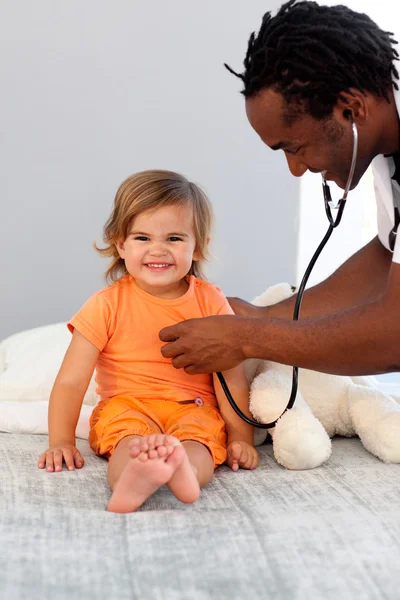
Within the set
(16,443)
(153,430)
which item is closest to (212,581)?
(153,430)

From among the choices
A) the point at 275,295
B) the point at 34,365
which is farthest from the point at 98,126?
the point at 275,295

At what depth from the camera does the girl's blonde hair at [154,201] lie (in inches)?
66.9

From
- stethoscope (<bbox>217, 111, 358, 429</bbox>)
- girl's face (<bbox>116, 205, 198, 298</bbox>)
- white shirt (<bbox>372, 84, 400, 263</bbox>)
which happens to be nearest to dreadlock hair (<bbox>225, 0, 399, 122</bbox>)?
stethoscope (<bbox>217, 111, 358, 429</bbox>)

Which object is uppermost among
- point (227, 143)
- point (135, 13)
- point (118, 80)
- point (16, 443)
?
point (135, 13)

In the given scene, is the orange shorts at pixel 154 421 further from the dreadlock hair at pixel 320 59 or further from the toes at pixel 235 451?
the dreadlock hair at pixel 320 59

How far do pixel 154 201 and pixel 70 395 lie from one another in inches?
18.3

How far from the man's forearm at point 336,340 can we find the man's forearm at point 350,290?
41cm

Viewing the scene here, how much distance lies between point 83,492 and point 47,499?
0.32 feet

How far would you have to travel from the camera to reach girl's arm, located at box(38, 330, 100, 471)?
1.55 m

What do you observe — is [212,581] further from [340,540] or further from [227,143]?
[227,143]

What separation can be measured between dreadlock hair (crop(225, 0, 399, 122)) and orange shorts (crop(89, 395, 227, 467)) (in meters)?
0.65

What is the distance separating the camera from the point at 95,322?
1.70m

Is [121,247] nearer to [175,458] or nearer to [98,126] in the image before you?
[175,458]

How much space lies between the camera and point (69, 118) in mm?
3105
